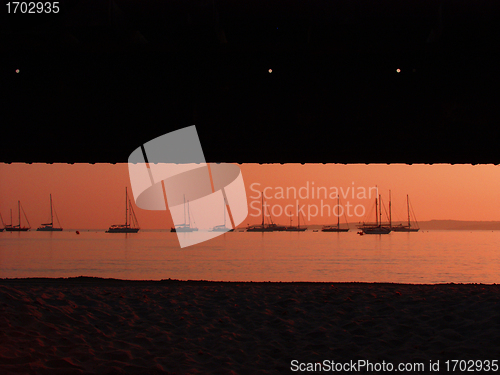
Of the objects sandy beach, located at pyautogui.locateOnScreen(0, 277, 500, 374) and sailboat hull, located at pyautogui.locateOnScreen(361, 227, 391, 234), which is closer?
sandy beach, located at pyautogui.locateOnScreen(0, 277, 500, 374)

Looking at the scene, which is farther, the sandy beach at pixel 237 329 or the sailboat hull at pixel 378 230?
the sailboat hull at pixel 378 230

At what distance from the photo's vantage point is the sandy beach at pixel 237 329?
5.98 m

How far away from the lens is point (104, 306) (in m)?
9.19

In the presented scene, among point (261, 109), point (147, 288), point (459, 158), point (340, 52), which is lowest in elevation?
point (147, 288)

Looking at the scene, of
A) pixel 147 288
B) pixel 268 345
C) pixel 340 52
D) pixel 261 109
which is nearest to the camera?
pixel 340 52

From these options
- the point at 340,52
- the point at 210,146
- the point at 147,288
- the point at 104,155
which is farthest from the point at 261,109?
the point at 147,288

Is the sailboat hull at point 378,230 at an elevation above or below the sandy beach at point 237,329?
below

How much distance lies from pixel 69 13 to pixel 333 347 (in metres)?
6.62

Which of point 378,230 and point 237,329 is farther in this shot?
point 378,230

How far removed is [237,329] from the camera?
26.0 feet

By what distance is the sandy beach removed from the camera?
5984 millimetres

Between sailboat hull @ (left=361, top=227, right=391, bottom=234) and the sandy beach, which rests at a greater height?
the sandy beach

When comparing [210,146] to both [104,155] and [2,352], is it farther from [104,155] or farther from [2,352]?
[2,352]

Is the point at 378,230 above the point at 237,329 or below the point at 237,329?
below
